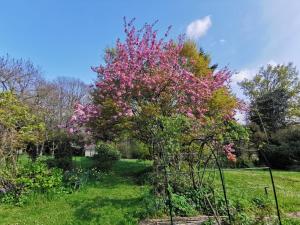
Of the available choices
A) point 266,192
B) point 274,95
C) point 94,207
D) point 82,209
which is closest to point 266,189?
point 266,192

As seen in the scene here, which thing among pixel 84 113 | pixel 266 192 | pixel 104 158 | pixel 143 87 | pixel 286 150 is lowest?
pixel 266 192

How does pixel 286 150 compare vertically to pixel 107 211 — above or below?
above

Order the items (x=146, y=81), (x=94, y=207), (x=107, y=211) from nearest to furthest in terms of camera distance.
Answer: (x=107, y=211)
(x=94, y=207)
(x=146, y=81)

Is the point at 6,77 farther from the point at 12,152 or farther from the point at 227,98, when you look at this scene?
the point at 227,98

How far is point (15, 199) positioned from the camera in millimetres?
6855

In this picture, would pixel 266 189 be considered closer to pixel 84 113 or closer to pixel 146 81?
pixel 146 81

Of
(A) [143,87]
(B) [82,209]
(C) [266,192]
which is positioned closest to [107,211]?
(B) [82,209]

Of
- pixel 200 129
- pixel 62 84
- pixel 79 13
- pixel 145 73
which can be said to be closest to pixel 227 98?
pixel 145 73

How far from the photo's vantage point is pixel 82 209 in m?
6.11

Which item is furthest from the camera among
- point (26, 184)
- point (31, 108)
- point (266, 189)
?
point (31, 108)

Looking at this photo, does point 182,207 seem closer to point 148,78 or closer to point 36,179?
point 36,179

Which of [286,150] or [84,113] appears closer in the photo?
[84,113]

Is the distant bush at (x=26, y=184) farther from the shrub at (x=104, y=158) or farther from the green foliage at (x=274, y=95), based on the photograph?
the green foliage at (x=274, y=95)

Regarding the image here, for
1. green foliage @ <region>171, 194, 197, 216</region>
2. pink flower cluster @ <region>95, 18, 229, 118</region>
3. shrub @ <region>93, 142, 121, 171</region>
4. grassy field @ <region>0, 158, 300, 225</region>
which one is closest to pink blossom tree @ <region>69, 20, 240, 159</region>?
pink flower cluster @ <region>95, 18, 229, 118</region>
